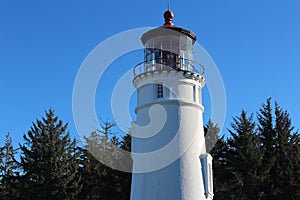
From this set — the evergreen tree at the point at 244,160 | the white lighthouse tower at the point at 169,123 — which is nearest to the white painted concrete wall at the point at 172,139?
the white lighthouse tower at the point at 169,123

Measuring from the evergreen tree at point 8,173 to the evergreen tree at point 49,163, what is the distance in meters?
0.94

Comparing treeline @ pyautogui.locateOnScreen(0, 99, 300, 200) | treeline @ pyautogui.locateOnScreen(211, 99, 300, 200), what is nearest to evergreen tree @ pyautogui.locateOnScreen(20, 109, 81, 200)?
treeline @ pyautogui.locateOnScreen(0, 99, 300, 200)

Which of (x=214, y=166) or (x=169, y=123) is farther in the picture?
(x=214, y=166)

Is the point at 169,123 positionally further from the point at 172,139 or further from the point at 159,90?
the point at 159,90

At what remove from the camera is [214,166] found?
3078 cm

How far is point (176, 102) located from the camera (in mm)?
17625

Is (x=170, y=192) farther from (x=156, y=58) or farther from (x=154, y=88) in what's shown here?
(x=156, y=58)

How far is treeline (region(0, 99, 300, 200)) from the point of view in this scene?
28625mm

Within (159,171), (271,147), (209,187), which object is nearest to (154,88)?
(159,171)

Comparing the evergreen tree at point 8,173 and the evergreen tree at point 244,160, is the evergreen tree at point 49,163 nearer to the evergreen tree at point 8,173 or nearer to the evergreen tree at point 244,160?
the evergreen tree at point 8,173

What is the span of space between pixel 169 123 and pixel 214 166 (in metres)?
14.7

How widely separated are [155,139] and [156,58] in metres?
4.01

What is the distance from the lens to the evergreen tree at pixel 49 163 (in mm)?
28938

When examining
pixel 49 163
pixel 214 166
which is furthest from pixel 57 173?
pixel 214 166
